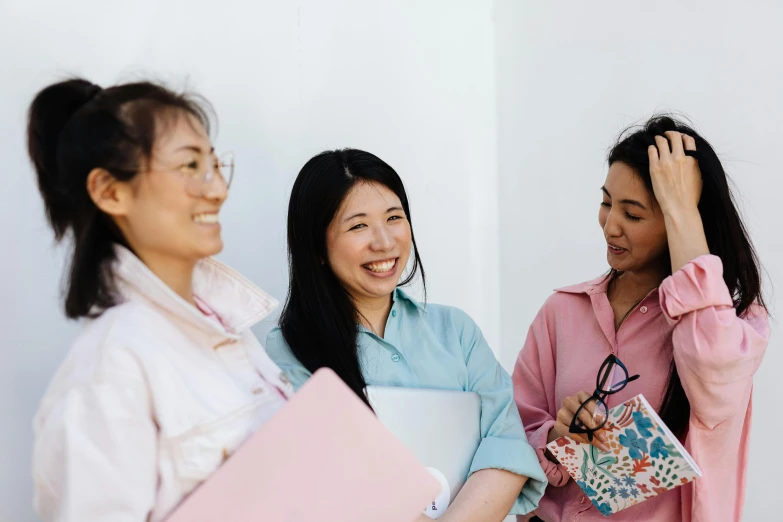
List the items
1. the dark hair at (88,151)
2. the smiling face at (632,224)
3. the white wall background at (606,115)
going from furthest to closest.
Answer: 1. the white wall background at (606,115)
2. the smiling face at (632,224)
3. the dark hair at (88,151)

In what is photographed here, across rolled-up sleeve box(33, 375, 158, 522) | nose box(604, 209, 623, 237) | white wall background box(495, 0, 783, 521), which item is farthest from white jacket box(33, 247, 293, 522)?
white wall background box(495, 0, 783, 521)

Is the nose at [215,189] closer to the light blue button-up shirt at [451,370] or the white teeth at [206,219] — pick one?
the white teeth at [206,219]

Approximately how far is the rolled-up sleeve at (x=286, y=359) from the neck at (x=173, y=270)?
34 cm

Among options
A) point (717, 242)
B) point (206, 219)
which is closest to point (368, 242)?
point (206, 219)

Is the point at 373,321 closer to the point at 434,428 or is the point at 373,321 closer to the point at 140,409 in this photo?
the point at 434,428

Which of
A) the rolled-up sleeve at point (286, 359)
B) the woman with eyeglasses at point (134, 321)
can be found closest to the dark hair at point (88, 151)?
the woman with eyeglasses at point (134, 321)

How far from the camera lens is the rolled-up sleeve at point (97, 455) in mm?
→ 931

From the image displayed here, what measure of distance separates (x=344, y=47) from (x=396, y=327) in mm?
969

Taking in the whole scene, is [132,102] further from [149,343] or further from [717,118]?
[717,118]

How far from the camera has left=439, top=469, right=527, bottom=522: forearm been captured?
1.37 meters

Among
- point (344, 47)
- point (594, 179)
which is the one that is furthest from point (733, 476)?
point (344, 47)

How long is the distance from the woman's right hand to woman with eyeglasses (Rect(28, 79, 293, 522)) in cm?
60

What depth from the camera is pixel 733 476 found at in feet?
4.96

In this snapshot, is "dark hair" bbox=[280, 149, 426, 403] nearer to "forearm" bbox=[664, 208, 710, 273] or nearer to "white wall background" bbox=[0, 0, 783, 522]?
"white wall background" bbox=[0, 0, 783, 522]
